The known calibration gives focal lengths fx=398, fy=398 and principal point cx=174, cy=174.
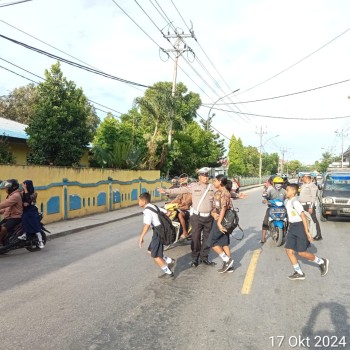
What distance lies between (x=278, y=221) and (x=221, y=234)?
3014 millimetres

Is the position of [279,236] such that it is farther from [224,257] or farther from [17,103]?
[17,103]

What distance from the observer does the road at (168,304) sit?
407 centimetres

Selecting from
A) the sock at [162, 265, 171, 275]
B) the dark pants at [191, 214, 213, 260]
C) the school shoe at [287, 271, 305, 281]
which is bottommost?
the school shoe at [287, 271, 305, 281]

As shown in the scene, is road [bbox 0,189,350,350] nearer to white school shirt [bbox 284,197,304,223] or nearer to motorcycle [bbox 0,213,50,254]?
motorcycle [bbox 0,213,50,254]

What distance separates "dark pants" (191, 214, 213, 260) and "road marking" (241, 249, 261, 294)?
0.87 metres

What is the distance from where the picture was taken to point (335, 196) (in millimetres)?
13586

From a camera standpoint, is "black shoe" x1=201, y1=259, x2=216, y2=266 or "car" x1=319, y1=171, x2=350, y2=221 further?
"car" x1=319, y1=171, x2=350, y2=221

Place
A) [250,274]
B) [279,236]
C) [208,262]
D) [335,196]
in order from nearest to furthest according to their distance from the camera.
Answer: [250,274] < [208,262] < [279,236] < [335,196]

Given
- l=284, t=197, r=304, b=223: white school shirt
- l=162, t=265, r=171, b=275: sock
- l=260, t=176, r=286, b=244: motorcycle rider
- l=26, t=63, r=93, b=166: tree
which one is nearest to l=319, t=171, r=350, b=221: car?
l=260, t=176, r=286, b=244: motorcycle rider

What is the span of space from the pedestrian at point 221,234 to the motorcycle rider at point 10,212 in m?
4.31

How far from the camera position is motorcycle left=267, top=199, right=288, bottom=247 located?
9.36 m

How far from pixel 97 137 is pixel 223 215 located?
69.8 feet

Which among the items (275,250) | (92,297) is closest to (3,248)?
(92,297)

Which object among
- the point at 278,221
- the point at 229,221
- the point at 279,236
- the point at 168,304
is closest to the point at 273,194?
the point at 278,221
